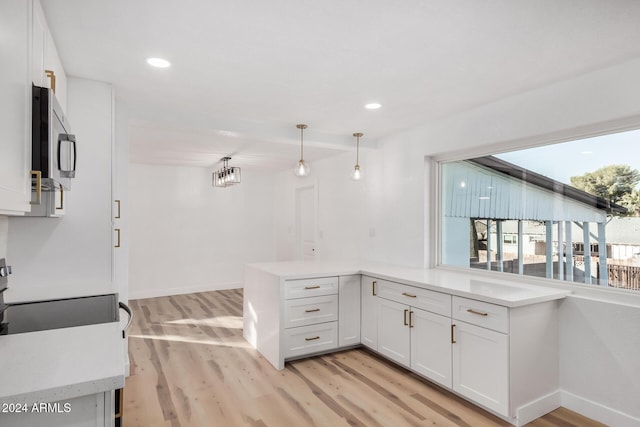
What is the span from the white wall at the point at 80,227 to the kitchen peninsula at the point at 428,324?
4.63 ft

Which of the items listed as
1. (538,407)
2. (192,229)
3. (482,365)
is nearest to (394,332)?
(482,365)

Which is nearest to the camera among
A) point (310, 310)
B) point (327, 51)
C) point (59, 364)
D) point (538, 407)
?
point (59, 364)

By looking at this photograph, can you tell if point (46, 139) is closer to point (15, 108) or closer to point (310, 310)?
point (15, 108)

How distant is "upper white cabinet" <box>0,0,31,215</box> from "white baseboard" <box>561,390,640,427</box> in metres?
3.33

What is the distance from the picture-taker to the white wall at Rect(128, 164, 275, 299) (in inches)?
233

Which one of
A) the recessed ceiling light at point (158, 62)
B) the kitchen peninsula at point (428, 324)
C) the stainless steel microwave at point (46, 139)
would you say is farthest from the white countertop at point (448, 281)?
the stainless steel microwave at point (46, 139)

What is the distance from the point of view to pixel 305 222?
6.29 metres

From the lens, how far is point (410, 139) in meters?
3.96

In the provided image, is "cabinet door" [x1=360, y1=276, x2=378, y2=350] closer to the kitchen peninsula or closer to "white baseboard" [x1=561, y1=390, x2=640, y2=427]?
the kitchen peninsula

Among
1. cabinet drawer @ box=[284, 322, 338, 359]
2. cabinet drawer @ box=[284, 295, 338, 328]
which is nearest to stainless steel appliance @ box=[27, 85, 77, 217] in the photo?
cabinet drawer @ box=[284, 295, 338, 328]

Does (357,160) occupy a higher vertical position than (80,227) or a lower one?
higher

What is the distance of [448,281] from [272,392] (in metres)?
1.63

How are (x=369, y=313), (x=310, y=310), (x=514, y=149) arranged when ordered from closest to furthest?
(x=514, y=149) < (x=310, y=310) < (x=369, y=313)

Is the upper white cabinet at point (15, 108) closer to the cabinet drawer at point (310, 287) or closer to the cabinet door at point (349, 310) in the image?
the cabinet drawer at point (310, 287)
